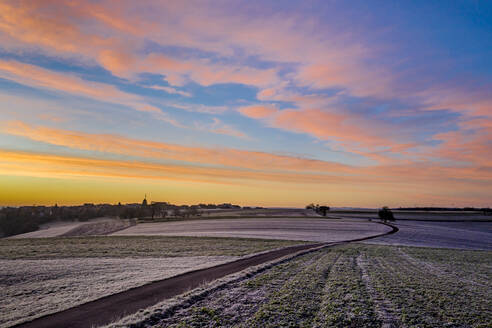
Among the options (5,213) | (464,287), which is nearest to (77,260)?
(464,287)

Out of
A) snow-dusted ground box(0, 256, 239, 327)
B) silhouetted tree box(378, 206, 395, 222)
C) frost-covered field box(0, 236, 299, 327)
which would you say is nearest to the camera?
snow-dusted ground box(0, 256, 239, 327)

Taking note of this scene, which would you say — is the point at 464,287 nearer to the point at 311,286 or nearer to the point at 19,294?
the point at 311,286

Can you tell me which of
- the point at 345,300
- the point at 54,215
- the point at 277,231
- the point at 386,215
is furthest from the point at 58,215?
the point at 345,300

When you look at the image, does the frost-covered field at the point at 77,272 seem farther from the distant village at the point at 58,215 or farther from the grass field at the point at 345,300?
the distant village at the point at 58,215

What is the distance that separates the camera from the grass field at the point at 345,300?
14.9 meters

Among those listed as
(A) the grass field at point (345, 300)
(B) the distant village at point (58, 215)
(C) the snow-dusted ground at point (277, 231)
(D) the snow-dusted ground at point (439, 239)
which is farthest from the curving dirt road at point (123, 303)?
(B) the distant village at point (58, 215)

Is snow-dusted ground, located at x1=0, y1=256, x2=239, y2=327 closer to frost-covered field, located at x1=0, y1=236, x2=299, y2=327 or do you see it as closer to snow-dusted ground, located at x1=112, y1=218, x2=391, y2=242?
frost-covered field, located at x1=0, y1=236, x2=299, y2=327

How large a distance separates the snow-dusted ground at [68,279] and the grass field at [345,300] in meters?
6.99

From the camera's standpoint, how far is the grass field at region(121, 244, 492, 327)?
14867 mm

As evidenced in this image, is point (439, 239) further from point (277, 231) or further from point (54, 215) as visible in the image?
point (54, 215)

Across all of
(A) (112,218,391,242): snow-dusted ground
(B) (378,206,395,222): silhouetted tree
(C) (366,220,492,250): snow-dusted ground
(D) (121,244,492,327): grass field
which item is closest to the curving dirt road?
(D) (121,244,492,327): grass field

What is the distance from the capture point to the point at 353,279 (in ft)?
77.8

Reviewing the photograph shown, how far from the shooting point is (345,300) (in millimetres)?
18031

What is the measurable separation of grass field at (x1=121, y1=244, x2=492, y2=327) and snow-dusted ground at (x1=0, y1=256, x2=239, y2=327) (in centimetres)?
699
